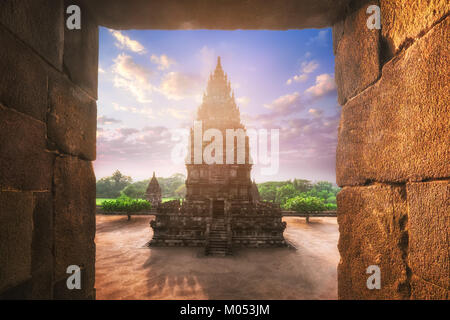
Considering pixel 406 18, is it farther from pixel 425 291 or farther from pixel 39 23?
pixel 39 23

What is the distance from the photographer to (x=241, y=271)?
31.3 feet

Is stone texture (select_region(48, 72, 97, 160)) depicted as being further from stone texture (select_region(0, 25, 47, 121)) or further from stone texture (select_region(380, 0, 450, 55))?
stone texture (select_region(380, 0, 450, 55))

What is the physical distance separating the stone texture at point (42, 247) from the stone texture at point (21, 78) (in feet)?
2.40

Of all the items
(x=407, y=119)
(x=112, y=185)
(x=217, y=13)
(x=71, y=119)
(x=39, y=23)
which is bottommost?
(x=112, y=185)

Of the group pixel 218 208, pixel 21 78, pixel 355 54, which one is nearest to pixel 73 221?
pixel 21 78

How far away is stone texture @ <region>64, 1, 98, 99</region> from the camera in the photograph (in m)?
2.00

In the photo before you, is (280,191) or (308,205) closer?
(308,205)

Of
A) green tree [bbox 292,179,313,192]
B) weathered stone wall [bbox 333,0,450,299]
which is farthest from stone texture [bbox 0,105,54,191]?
green tree [bbox 292,179,313,192]

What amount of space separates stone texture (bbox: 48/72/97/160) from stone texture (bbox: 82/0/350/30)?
3.18 feet

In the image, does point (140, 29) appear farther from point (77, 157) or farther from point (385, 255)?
point (385, 255)

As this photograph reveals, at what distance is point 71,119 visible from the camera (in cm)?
201

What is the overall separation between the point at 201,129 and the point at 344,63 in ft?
75.7

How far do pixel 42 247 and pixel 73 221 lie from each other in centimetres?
34
